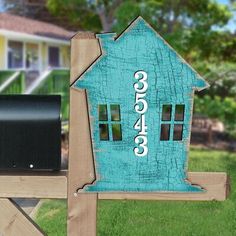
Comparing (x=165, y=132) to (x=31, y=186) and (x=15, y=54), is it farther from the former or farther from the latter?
(x=15, y=54)

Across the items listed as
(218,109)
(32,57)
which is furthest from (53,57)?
(218,109)

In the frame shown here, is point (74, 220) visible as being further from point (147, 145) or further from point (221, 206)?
point (221, 206)

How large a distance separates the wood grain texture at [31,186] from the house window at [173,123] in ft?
1.78

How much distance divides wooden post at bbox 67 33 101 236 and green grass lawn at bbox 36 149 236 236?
2113mm

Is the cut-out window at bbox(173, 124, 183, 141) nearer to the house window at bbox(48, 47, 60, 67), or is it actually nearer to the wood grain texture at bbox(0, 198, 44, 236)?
the wood grain texture at bbox(0, 198, 44, 236)

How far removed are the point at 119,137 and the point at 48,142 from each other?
1.15 feet

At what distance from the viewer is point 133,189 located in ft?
8.07

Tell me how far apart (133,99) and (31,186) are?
2.20ft

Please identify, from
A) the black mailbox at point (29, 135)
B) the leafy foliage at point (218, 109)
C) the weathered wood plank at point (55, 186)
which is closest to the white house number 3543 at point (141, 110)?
the weathered wood plank at point (55, 186)

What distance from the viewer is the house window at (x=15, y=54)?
19500 mm

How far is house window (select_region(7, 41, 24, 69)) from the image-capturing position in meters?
19.5

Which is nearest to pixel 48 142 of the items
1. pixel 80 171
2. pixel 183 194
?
pixel 80 171

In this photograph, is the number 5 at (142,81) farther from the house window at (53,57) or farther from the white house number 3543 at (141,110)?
the house window at (53,57)

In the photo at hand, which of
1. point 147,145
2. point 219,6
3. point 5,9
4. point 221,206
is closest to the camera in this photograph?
point 147,145
